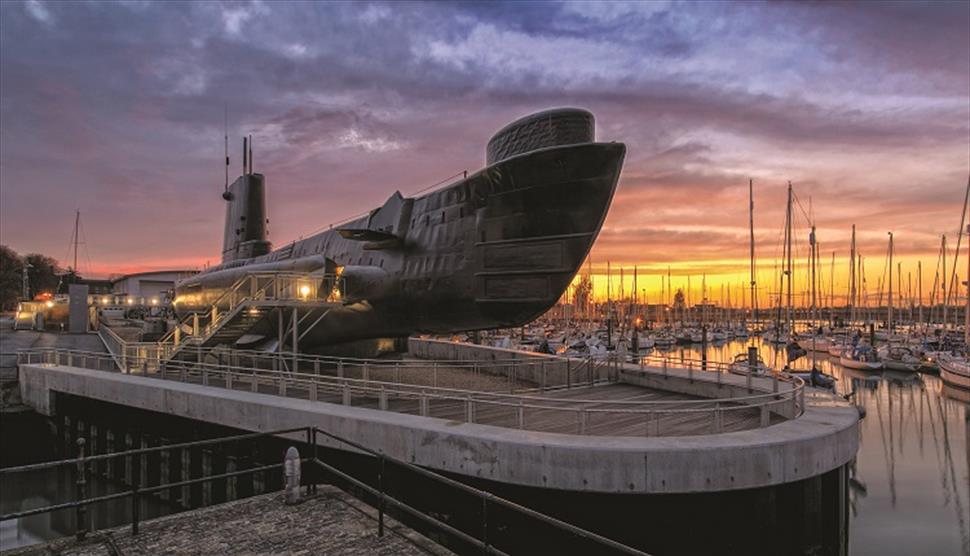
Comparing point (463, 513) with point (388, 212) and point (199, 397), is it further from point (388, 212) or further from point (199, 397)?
point (388, 212)

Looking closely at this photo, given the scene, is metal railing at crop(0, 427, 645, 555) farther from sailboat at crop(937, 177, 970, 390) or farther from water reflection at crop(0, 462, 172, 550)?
sailboat at crop(937, 177, 970, 390)

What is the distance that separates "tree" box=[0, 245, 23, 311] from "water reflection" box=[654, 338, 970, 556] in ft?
364

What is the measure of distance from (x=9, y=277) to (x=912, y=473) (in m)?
114

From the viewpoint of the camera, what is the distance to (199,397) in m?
16.5

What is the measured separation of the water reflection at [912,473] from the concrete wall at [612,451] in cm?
831

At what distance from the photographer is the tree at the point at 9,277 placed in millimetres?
93125

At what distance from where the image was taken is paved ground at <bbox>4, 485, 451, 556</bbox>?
700cm

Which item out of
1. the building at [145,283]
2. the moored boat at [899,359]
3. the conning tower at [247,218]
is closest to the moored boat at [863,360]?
the moored boat at [899,359]

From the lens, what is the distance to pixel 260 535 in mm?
7488

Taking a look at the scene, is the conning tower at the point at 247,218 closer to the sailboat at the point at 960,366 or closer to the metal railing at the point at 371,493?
the metal railing at the point at 371,493

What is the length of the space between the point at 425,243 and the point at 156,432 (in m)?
9.90

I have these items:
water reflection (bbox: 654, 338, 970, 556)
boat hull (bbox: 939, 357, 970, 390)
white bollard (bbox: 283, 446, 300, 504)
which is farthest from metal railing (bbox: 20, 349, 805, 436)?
boat hull (bbox: 939, 357, 970, 390)

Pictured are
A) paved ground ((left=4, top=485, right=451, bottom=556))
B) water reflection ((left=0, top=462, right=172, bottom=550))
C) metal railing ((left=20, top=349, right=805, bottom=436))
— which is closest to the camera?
paved ground ((left=4, top=485, right=451, bottom=556))

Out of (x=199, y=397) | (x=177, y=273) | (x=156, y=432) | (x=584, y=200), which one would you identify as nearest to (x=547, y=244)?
(x=584, y=200)
